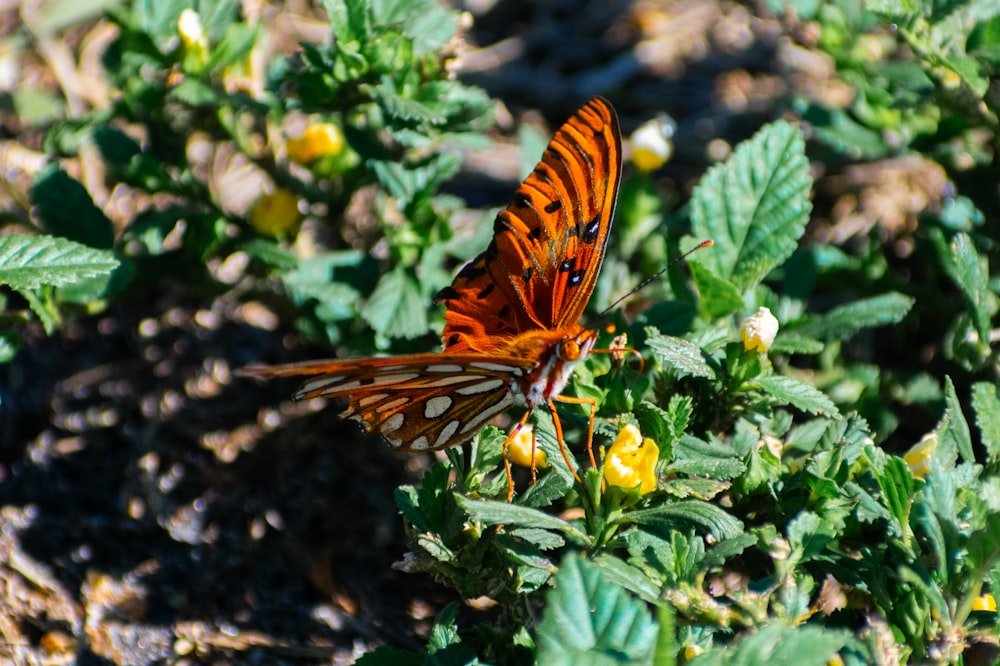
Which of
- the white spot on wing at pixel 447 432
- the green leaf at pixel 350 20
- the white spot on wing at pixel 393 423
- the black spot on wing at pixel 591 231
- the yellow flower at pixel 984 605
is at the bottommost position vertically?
the yellow flower at pixel 984 605

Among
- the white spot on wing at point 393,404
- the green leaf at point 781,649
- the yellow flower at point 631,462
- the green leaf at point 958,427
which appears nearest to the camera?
the green leaf at point 781,649

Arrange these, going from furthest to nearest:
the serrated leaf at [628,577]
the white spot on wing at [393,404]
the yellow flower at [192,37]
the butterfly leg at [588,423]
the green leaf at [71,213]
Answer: the green leaf at [71,213], the yellow flower at [192,37], the white spot on wing at [393,404], the butterfly leg at [588,423], the serrated leaf at [628,577]

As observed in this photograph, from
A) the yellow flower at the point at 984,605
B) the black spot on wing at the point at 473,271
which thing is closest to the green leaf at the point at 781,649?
the yellow flower at the point at 984,605

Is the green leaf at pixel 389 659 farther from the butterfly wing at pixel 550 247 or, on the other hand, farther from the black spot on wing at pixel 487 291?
the black spot on wing at pixel 487 291

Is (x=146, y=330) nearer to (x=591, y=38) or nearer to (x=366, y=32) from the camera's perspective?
(x=366, y=32)

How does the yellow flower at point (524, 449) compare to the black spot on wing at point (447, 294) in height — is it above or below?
below

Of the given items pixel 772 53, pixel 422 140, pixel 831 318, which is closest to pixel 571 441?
pixel 831 318

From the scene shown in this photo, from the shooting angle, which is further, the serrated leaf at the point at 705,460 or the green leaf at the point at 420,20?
the green leaf at the point at 420,20
